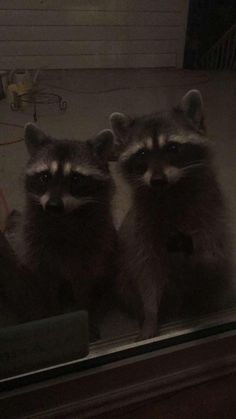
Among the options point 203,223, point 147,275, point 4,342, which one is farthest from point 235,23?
point 4,342

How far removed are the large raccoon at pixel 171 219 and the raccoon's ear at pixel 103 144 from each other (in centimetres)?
2

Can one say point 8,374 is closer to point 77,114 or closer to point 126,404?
point 126,404

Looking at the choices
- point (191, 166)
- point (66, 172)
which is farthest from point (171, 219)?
point (66, 172)

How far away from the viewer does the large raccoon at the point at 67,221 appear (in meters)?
0.76

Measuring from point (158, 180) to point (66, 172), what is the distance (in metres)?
0.16

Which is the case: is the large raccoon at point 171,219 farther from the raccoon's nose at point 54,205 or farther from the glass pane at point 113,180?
the raccoon's nose at point 54,205

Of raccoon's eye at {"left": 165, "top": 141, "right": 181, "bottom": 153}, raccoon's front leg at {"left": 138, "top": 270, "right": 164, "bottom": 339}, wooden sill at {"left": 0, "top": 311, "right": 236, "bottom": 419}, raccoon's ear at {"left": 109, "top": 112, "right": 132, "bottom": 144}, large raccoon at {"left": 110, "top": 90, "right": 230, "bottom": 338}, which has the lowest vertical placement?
wooden sill at {"left": 0, "top": 311, "right": 236, "bottom": 419}

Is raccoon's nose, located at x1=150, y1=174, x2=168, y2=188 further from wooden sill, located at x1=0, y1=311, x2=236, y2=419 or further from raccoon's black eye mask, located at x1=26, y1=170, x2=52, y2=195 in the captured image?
wooden sill, located at x1=0, y1=311, x2=236, y2=419

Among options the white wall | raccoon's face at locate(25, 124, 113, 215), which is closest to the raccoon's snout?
raccoon's face at locate(25, 124, 113, 215)

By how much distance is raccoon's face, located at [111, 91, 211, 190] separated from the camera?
754 mm

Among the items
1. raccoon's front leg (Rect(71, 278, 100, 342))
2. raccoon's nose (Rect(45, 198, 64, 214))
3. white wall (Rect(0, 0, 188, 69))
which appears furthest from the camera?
raccoon's front leg (Rect(71, 278, 100, 342))

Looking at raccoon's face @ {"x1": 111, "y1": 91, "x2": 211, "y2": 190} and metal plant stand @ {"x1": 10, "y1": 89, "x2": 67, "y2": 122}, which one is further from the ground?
metal plant stand @ {"x1": 10, "y1": 89, "x2": 67, "y2": 122}

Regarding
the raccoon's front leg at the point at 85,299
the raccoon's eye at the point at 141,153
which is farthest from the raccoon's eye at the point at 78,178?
the raccoon's front leg at the point at 85,299

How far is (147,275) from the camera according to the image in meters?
0.91
